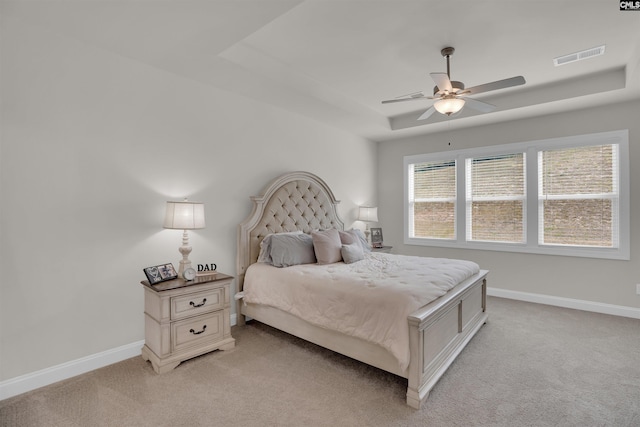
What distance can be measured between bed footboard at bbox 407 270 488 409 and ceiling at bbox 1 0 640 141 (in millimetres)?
2247

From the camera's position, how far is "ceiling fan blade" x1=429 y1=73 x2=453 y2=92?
251 centimetres

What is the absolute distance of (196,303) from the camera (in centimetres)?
278

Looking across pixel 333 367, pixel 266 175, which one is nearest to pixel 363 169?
pixel 266 175

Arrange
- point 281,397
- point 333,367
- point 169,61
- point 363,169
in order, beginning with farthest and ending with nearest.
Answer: point 363,169 → point 169,61 → point 333,367 → point 281,397

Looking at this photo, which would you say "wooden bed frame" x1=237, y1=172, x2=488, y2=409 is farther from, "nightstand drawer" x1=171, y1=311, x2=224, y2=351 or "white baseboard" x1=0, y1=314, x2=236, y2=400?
"white baseboard" x1=0, y1=314, x2=236, y2=400

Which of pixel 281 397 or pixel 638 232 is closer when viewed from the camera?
pixel 281 397

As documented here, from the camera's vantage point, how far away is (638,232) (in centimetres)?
381

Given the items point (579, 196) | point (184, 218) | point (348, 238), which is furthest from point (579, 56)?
point (184, 218)

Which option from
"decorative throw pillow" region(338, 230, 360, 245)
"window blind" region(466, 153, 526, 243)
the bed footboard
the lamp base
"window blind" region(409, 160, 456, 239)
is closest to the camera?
the bed footboard

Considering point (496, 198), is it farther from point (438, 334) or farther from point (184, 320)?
point (184, 320)

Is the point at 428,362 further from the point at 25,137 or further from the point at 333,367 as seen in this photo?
the point at 25,137

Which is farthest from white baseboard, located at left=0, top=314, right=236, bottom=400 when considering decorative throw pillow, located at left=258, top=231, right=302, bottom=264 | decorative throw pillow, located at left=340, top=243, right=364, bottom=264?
decorative throw pillow, located at left=340, top=243, right=364, bottom=264

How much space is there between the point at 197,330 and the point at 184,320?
6.5 inches

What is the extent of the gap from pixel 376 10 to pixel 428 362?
8.69ft
